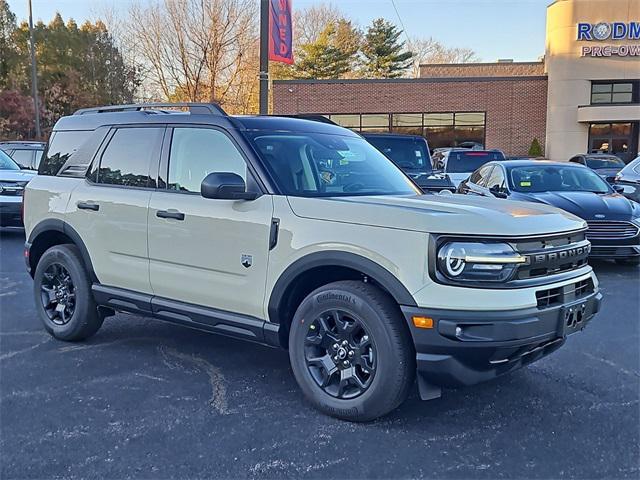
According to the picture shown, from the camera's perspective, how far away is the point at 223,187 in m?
3.73

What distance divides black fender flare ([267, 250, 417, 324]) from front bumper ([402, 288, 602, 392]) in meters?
0.11

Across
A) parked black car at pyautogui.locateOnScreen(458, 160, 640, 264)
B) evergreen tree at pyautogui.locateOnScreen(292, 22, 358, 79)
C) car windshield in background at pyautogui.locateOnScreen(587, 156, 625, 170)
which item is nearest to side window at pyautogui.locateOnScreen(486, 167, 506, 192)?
parked black car at pyautogui.locateOnScreen(458, 160, 640, 264)

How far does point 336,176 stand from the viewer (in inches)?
171

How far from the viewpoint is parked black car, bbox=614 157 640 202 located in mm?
10621

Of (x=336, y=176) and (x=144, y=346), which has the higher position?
(x=336, y=176)

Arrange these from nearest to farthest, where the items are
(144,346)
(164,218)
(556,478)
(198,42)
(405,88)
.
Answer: (556,478)
(164,218)
(144,346)
(198,42)
(405,88)

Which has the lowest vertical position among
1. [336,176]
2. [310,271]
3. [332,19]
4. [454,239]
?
[310,271]

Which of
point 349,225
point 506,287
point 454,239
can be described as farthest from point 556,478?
point 349,225

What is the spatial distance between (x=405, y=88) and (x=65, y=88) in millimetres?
26057

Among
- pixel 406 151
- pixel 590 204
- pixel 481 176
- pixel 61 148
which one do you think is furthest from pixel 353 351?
pixel 406 151

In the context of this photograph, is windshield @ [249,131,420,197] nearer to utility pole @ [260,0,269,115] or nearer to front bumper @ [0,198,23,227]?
utility pole @ [260,0,269,115]

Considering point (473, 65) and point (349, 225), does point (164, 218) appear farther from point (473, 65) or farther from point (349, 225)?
point (473, 65)

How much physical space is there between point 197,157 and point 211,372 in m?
1.59

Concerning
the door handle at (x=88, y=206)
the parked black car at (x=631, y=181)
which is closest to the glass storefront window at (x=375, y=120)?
→ the parked black car at (x=631, y=181)
